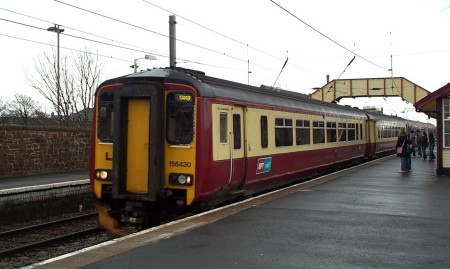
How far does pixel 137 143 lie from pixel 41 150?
12146 mm

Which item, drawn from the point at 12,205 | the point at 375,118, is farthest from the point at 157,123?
the point at 375,118

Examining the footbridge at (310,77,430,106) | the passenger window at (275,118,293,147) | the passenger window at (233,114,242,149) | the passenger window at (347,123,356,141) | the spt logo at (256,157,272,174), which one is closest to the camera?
the passenger window at (233,114,242,149)

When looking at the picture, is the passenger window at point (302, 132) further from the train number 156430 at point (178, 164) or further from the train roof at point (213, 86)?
the train number 156430 at point (178, 164)

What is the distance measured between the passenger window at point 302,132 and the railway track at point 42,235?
624cm

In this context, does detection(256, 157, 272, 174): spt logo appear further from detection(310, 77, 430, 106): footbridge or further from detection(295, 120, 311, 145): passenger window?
detection(310, 77, 430, 106): footbridge

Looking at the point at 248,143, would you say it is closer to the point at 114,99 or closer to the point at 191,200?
the point at 191,200

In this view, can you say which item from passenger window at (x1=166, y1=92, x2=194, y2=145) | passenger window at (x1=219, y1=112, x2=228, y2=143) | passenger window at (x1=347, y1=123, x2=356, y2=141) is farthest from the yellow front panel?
passenger window at (x1=347, y1=123, x2=356, y2=141)

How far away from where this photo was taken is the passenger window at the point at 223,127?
357 inches

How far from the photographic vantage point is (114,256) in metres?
5.64

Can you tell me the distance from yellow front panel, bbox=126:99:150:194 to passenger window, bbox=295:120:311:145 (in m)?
6.08

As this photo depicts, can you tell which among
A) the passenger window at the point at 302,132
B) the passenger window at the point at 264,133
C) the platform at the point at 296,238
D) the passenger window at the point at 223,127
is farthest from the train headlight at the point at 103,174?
the passenger window at the point at 302,132

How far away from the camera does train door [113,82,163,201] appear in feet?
26.8

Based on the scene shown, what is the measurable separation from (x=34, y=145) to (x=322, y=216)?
46.7 feet

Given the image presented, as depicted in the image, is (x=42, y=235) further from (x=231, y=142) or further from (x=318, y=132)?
(x=318, y=132)
